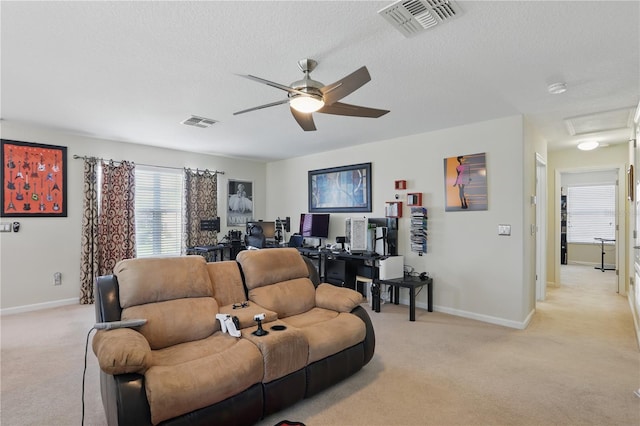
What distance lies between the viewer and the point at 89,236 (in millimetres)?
4801

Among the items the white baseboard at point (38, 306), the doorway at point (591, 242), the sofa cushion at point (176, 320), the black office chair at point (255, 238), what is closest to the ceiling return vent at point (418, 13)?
the sofa cushion at point (176, 320)

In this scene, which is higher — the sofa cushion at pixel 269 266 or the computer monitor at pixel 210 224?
the computer monitor at pixel 210 224

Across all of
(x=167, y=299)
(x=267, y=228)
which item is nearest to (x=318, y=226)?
(x=267, y=228)

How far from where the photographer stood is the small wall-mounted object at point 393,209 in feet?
16.0

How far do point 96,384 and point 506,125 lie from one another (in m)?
4.77

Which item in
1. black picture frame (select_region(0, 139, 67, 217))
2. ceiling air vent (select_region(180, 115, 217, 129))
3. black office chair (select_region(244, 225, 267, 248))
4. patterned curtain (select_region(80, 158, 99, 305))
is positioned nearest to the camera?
ceiling air vent (select_region(180, 115, 217, 129))

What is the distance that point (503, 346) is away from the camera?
3.30 meters

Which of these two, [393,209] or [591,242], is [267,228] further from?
[591,242]

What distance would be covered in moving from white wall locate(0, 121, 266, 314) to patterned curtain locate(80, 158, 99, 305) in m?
0.11

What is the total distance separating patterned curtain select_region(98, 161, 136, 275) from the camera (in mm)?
4969

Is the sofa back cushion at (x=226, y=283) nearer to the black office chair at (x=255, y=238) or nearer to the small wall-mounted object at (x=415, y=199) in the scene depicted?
the small wall-mounted object at (x=415, y=199)

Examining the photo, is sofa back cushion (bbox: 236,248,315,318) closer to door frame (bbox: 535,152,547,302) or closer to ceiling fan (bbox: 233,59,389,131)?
ceiling fan (bbox: 233,59,389,131)

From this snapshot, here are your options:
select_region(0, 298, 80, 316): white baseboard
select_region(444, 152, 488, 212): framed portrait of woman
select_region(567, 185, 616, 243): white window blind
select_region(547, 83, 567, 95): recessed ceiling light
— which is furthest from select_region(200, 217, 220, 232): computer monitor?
select_region(567, 185, 616, 243): white window blind

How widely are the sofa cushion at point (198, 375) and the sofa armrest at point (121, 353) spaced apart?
0.08m
